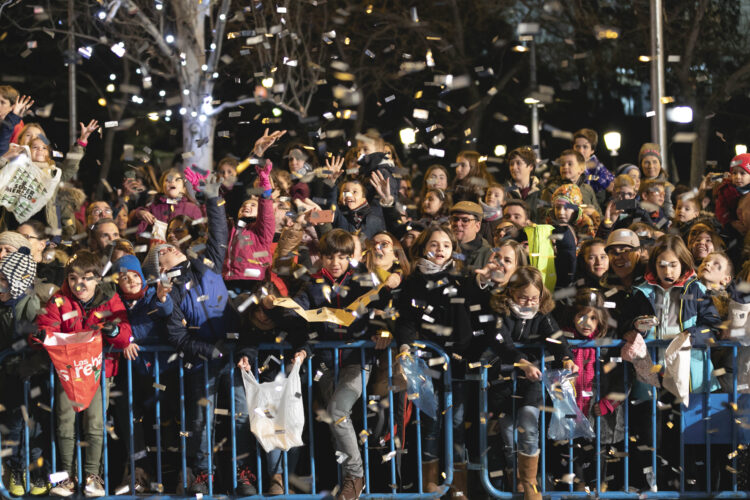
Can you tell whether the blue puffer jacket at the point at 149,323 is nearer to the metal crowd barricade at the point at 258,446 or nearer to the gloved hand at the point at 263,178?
the metal crowd barricade at the point at 258,446

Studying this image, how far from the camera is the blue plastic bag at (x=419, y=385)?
6387 mm

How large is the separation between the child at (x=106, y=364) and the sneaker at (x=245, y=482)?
887 millimetres

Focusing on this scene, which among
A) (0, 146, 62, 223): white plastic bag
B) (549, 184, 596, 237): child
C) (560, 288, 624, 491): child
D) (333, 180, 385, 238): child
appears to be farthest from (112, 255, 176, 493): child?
(549, 184, 596, 237): child

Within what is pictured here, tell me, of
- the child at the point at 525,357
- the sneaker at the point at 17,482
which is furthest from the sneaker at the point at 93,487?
the child at the point at 525,357

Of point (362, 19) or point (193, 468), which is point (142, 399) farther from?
point (362, 19)

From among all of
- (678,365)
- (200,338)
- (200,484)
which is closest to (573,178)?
(678,365)

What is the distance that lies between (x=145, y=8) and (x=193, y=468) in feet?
47.6

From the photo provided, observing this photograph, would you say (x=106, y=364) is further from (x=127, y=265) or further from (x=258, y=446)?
(x=258, y=446)

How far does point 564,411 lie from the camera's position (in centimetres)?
637

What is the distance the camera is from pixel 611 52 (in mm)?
24406

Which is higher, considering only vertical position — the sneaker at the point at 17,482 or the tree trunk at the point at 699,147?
the tree trunk at the point at 699,147

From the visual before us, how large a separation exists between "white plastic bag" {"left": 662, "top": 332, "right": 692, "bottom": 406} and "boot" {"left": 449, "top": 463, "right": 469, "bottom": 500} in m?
1.39

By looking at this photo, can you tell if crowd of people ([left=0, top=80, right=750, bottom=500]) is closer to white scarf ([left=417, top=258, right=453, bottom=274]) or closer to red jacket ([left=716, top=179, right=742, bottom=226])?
white scarf ([left=417, top=258, right=453, bottom=274])

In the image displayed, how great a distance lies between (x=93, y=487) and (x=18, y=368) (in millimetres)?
900
